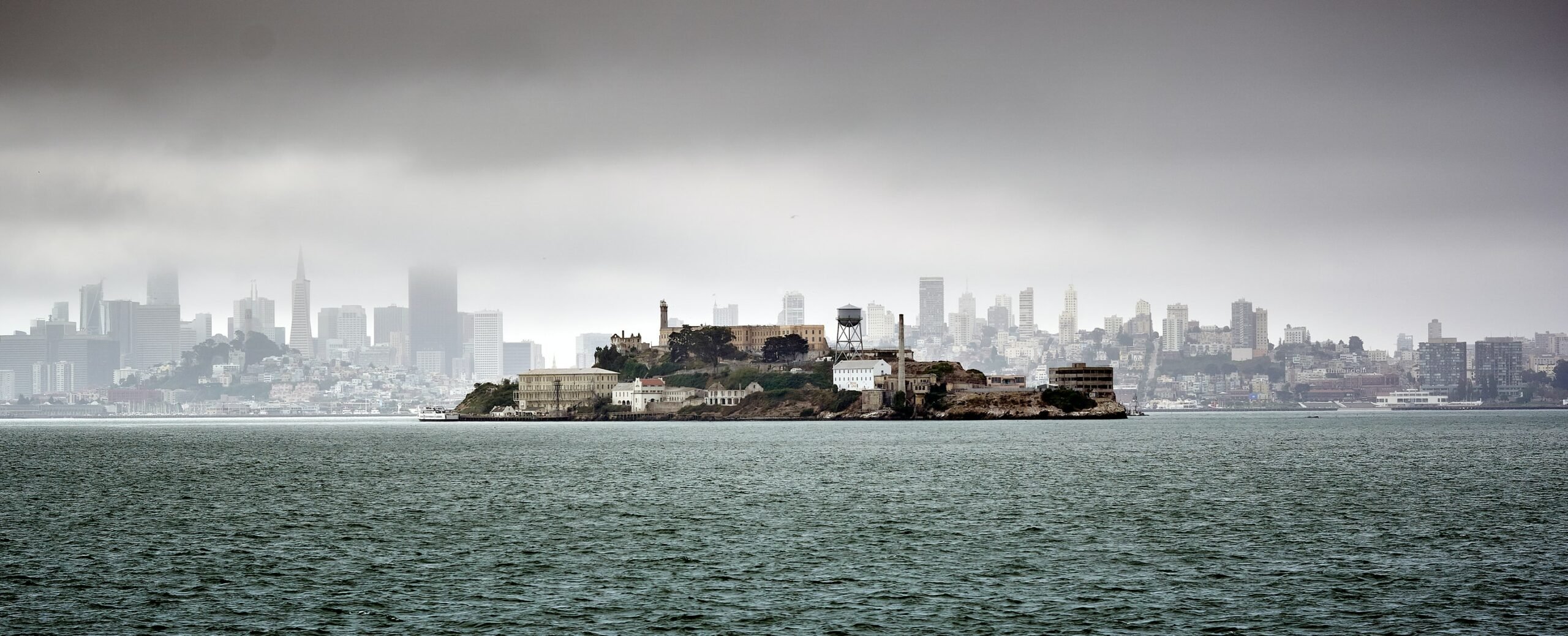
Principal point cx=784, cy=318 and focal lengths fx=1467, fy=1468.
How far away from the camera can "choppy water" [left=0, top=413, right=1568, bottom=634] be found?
33844 mm

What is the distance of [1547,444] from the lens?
124 metres

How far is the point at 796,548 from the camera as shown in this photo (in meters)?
46.3

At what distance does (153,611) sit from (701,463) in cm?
6259

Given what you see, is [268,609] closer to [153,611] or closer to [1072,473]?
[153,611]

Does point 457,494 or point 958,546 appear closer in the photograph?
point 958,546

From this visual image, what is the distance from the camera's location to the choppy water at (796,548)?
111 ft

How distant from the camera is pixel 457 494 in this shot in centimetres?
6912

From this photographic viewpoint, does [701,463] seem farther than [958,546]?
Yes

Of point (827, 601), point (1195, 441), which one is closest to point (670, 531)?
point (827, 601)

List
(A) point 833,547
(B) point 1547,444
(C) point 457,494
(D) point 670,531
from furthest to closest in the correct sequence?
(B) point 1547,444 → (C) point 457,494 → (D) point 670,531 → (A) point 833,547

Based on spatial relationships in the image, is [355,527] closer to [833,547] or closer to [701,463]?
[833,547]

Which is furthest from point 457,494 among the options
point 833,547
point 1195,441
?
point 1195,441

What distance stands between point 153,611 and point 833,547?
20012mm

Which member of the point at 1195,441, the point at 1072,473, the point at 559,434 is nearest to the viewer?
the point at 1072,473
